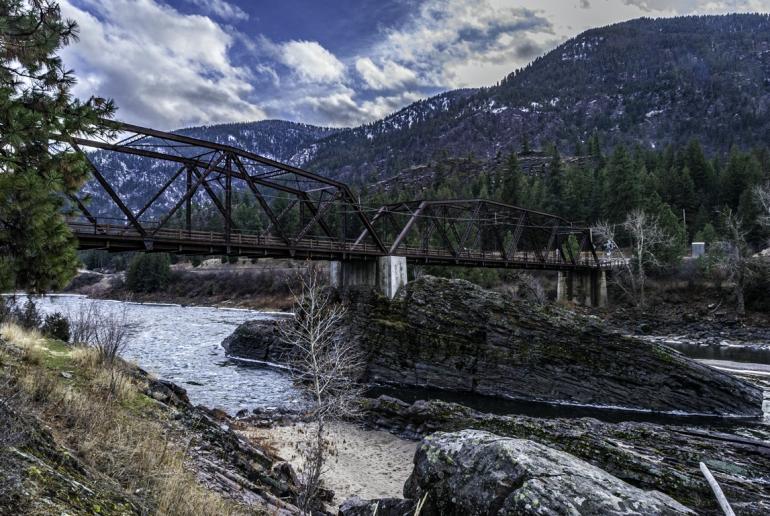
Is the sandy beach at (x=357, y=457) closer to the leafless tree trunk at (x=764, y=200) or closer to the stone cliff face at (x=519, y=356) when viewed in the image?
the stone cliff face at (x=519, y=356)

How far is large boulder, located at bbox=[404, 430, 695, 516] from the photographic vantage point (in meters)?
5.72

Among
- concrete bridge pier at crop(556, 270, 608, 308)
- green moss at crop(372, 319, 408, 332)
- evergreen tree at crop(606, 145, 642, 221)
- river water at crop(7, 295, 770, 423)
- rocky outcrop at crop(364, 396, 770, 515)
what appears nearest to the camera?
rocky outcrop at crop(364, 396, 770, 515)

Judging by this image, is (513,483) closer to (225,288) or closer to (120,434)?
(120,434)

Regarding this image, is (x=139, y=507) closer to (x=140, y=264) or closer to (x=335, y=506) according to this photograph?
(x=335, y=506)

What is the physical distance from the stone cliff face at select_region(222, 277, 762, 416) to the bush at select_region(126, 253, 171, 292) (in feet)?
300

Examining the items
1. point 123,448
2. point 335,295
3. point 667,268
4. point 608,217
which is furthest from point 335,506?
point 608,217

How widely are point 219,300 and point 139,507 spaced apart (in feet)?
327

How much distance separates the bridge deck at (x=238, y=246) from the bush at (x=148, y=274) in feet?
238

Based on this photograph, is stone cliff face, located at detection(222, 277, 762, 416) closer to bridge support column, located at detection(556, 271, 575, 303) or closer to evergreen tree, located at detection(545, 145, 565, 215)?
bridge support column, located at detection(556, 271, 575, 303)

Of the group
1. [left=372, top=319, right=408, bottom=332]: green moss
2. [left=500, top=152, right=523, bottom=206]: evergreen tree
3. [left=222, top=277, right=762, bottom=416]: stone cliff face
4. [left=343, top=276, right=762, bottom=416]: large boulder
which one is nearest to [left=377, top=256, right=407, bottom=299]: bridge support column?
[left=222, top=277, right=762, bottom=416]: stone cliff face

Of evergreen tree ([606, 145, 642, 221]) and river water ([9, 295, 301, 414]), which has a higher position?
evergreen tree ([606, 145, 642, 221])

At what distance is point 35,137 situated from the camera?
7820 mm

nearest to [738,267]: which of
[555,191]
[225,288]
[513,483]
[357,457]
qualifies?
[357,457]

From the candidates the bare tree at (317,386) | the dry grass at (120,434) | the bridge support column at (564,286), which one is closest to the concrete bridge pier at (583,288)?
the bridge support column at (564,286)
